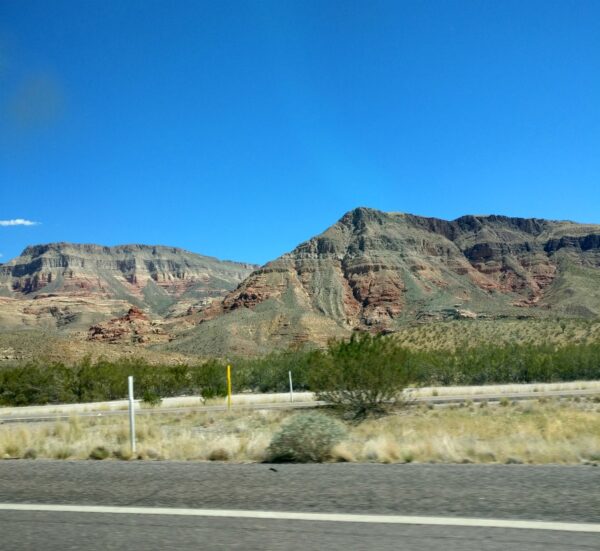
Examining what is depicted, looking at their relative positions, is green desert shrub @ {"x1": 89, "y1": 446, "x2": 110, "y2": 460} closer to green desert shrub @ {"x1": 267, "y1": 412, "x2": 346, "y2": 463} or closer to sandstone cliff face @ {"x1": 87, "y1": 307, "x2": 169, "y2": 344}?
green desert shrub @ {"x1": 267, "y1": 412, "x2": 346, "y2": 463}

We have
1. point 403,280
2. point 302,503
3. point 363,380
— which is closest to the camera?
point 302,503

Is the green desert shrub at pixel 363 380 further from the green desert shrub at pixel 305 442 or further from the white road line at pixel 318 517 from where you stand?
the white road line at pixel 318 517

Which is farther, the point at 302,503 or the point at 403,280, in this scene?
the point at 403,280

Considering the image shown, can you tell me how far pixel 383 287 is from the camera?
427 ft

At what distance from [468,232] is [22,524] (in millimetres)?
185001

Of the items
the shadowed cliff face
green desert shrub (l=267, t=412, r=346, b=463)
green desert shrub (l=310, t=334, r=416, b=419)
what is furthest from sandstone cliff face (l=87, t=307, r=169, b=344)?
green desert shrub (l=267, t=412, r=346, b=463)

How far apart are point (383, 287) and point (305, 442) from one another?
122 meters

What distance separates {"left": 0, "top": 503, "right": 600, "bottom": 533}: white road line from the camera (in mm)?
5203

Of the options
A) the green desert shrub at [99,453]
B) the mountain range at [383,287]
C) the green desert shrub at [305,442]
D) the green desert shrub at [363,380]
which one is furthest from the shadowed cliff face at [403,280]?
the green desert shrub at [305,442]

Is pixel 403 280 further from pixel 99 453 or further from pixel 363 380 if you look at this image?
pixel 99 453

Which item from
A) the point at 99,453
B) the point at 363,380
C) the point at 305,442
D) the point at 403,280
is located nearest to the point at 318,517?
the point at 305,442

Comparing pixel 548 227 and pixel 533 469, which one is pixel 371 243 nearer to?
pixel 548 227

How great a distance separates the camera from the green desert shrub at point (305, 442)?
9078 millimetres

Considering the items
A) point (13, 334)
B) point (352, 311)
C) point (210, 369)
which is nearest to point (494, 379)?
point (210, 369)
